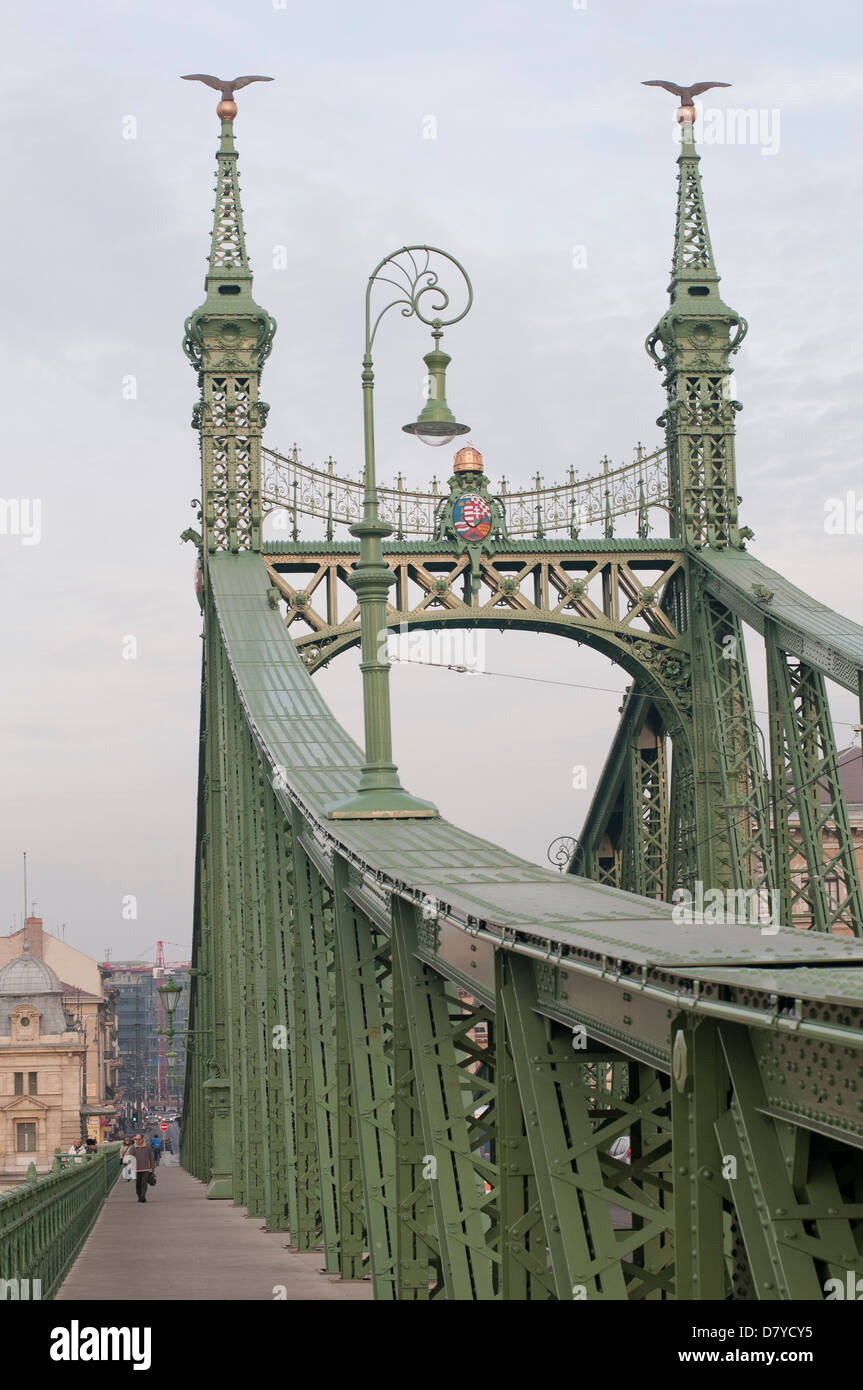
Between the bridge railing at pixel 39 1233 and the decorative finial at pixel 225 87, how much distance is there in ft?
71.1

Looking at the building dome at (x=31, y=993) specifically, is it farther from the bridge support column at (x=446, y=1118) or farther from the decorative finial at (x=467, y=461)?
the bridge support column at (x=446, y=1118)

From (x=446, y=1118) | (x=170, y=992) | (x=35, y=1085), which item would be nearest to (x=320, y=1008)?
(x=446, y=1118)

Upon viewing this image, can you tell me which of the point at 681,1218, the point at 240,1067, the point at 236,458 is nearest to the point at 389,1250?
the point at 681,1218

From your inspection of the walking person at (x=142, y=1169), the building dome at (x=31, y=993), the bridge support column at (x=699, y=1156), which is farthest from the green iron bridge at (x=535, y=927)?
the building dome at (x=31, y=993)

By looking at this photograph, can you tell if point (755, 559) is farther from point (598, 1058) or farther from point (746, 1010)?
point (746, 1010)

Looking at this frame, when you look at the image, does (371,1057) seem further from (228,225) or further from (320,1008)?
(228,225)

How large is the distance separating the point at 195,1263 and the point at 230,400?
64.9 ft

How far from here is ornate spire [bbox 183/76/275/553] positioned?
1483 inches

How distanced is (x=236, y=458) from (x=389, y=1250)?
22405 millimetres

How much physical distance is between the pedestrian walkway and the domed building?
6625 cm

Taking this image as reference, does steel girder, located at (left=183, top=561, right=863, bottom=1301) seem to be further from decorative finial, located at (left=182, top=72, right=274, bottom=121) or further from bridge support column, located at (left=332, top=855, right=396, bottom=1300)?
decorative finial, located at (left=182, top=72, right=274, bottom=121)

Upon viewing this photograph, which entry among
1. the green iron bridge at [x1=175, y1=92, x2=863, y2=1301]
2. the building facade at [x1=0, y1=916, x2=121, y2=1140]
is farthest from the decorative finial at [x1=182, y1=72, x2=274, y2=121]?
the building facade at [x1=0, y1=916, x2=121, y2=1140]

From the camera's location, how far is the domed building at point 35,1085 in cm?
9806
